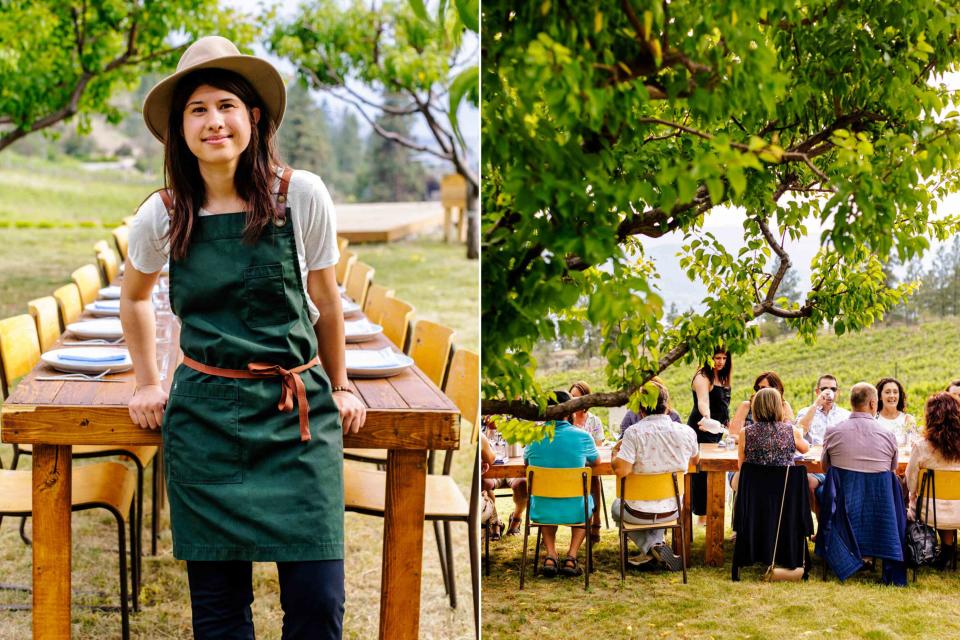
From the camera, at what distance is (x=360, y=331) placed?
3.67 m

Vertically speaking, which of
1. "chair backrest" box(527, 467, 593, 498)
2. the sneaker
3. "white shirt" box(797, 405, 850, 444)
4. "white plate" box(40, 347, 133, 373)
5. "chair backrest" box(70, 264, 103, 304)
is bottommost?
the sneaker

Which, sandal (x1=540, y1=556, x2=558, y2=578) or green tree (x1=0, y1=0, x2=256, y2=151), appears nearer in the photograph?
sandal (x1=540, y1=556, x2=558, y2=578)

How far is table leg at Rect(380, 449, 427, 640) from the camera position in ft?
8.82

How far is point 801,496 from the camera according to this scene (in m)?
2.92

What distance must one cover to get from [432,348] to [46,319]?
5.29 ft

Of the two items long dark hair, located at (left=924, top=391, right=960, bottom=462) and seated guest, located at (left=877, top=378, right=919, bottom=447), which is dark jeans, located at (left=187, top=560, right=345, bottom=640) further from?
long dark hair, located at (left=924, top=391, right=960, bottom=462)

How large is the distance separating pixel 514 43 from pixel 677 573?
154 centimetres

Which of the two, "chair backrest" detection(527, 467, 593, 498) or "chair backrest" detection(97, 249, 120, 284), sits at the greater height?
"chair backrest" detection(97, 249, 120, 284)

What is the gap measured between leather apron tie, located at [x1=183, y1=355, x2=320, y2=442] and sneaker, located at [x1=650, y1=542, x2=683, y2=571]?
1103mm

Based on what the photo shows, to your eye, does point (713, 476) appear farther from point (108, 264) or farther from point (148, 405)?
point (108, 264)

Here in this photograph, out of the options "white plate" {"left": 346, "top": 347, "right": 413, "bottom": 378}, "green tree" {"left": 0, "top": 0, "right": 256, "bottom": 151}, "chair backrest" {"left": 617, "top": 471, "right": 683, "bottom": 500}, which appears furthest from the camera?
"green tree" {"left": 0, "top": 0, "right": 256, "bottom": 151}

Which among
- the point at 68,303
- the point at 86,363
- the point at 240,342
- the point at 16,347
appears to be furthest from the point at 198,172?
the point at 68,303

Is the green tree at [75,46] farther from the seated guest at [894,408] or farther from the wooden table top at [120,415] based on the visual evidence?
the seated guest at [894,408]

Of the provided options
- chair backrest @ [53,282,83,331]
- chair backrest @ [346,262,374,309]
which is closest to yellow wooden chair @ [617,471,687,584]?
chair backrest @ [53,282,83,331]
